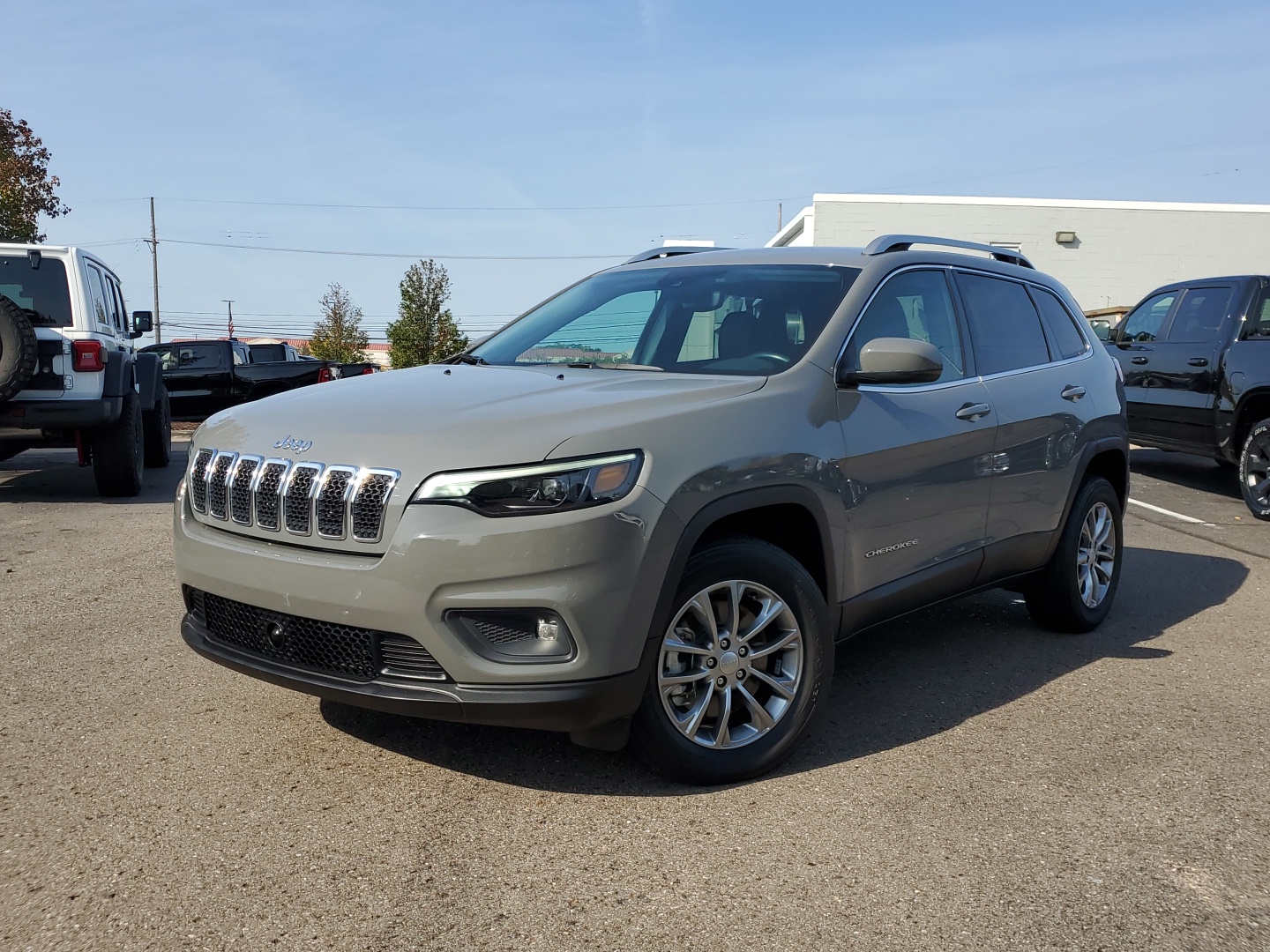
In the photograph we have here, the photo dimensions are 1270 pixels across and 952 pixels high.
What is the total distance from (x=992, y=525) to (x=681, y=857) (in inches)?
90.1

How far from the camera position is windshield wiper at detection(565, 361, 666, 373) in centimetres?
405

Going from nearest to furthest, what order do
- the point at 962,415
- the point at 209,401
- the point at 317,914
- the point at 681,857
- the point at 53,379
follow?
the point at 317,914, the point at 681,857, the point at 962,415, the point at 53,379, the point at 209,401

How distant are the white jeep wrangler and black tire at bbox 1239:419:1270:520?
9.01 m

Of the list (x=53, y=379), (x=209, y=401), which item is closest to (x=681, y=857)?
(x=53, y=379)

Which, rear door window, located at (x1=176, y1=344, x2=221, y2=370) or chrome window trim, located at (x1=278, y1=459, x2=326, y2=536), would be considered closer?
chrome window trim, located at (x1=278, y1=459, x2=326, y2=536)

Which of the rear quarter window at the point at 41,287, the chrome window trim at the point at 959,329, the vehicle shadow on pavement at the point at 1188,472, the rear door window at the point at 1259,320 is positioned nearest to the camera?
the chrome window trim at the point at 959,329

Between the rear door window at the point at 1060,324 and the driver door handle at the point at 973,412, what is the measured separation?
1.03 metres

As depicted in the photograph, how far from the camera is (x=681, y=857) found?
2.99m

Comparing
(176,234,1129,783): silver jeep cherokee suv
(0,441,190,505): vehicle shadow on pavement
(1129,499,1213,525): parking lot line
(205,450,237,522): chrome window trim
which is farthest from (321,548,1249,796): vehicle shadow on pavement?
(0,441,190,505): vehicle shadow on pavement

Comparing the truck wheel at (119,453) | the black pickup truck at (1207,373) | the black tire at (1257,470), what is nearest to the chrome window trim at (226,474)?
the truck wheel at (119,453)

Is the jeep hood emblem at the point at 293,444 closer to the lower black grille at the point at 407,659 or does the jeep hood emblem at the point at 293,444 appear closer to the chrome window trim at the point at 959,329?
the lower black grille at the point at 407,659

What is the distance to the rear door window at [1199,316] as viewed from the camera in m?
10.0

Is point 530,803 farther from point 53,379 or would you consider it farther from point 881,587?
point 53,379

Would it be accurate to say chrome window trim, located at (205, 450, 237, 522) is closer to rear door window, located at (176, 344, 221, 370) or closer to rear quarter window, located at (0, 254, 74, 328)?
rear quarter window, located at (0, 254, 74, 328)
